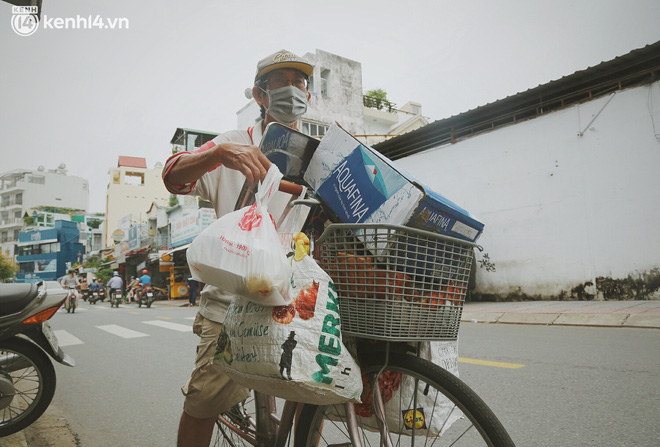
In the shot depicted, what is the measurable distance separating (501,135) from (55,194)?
257 feet

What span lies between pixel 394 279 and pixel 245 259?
40 cm

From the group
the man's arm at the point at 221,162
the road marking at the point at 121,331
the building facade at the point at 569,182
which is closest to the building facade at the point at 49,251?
the road marking at the point at 121,331

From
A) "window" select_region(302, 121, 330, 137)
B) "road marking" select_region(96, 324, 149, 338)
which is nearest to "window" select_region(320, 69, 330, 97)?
"window" select_region(302, 121, 330, 137)

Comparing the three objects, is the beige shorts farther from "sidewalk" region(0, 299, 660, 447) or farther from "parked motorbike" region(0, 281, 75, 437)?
"sidewalk" region(0, 299, 660, 447)

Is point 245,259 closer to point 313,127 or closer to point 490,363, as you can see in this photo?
point 490,363

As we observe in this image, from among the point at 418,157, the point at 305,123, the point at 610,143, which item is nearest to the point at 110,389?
the point at 610,143

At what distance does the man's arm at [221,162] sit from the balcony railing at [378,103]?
88.8 feet

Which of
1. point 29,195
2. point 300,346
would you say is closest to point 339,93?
point 300,346

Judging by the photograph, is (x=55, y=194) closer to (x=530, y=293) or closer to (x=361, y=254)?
(x=530, y=293)

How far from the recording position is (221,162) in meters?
1.36

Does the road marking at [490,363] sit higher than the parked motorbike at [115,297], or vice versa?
the road marking at [490,363]

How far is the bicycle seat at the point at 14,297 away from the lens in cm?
298

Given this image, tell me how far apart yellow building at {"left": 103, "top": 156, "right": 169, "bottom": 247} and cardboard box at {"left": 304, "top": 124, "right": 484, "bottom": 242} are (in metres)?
58.9

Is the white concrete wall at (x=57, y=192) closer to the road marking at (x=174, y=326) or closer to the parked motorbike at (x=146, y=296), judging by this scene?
the parked motorbike at (x=146, y=296)
